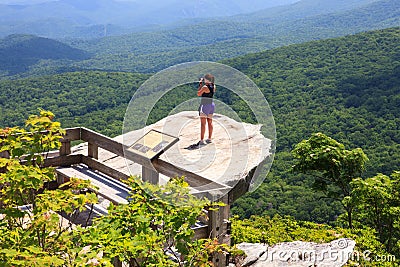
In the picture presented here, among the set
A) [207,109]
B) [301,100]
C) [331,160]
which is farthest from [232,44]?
[207,109]

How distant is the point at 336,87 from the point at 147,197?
4907cm

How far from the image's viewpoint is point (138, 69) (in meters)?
124

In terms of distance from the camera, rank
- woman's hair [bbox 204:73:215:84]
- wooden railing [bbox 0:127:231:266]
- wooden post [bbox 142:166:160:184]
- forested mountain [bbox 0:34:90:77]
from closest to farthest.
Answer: wooden railing [bbox 0:127:231:266], woman's hair [bbox 204:73:215:84], wooden post [bbox 142:166:160:184], forested mountain [bbox 0:34:90:77]

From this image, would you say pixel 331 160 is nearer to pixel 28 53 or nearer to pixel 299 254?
pixel 299 254

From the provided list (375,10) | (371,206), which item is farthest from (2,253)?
(375,10)

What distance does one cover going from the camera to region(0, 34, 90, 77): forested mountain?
13766cm

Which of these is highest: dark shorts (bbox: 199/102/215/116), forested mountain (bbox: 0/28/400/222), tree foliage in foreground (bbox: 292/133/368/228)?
dark shorts (bbox: 199/102/215/116)

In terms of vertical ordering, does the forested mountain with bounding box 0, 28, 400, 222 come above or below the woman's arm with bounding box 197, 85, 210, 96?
below

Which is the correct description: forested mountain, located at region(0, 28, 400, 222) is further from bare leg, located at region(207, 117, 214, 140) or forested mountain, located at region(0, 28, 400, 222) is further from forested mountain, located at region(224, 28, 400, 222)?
bare leg, located at region(207, 117, 214, 140)

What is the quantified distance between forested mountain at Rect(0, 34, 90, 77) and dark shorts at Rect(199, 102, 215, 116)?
13480 cm

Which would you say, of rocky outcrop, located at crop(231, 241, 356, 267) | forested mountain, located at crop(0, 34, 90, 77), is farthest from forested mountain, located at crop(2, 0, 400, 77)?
rocky outcrop, located at crop(231, 241, 356, 267)

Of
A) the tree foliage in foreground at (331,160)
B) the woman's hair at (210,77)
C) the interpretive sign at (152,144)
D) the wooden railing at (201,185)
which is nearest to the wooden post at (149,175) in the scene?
the wooden railing at (201,185)

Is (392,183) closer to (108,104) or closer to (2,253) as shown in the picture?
(2,253)

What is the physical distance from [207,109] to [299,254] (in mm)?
2465
